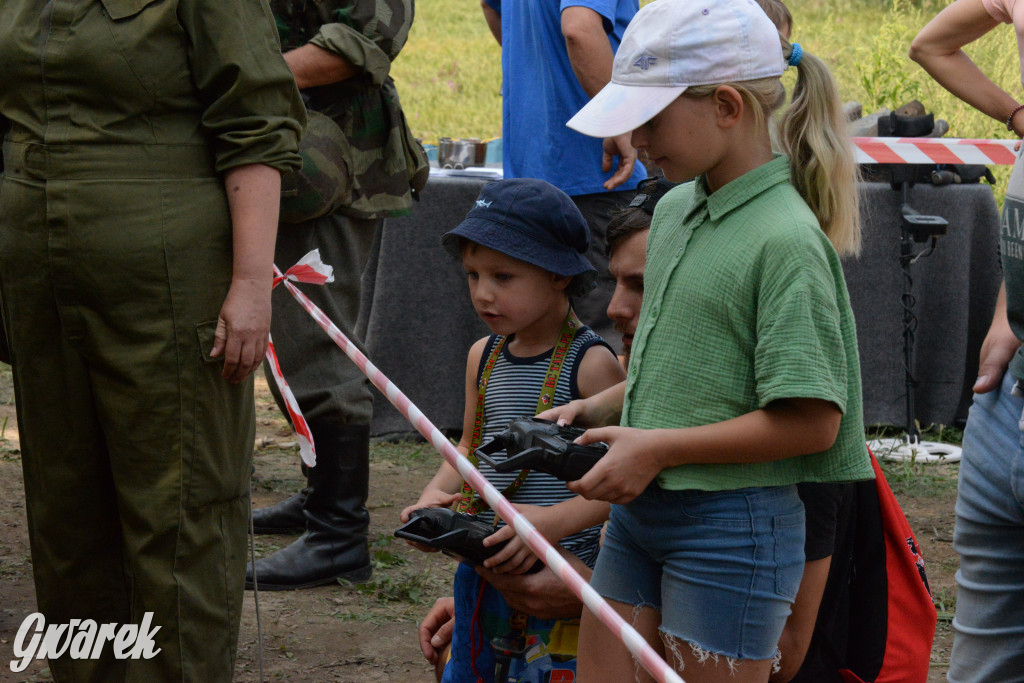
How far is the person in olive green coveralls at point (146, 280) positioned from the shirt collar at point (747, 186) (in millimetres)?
930

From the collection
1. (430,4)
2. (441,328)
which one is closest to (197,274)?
(441,328)

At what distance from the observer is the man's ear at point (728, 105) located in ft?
5.75

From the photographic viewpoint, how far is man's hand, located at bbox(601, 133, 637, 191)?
3.63 m

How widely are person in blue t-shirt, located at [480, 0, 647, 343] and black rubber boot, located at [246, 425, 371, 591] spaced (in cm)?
90

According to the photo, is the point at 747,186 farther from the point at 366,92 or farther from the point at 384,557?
the point at 384,557

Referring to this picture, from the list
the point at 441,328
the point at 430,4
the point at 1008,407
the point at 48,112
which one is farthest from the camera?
the point at 430,4

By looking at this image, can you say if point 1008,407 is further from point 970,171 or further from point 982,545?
point 970,171

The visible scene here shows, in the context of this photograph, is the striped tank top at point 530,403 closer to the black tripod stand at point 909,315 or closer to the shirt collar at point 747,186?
the shirt collar at point 747,186

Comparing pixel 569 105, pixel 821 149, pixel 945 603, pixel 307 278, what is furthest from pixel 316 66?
pixel 945 603

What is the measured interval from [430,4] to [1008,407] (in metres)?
15.8

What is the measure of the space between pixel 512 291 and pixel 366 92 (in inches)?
52.8

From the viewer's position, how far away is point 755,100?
1782 mm

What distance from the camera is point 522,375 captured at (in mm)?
2342

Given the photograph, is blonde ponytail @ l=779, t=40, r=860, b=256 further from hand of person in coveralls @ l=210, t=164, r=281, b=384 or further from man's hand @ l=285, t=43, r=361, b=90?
man's hand @ l=285, t=43, r=361, b=90
